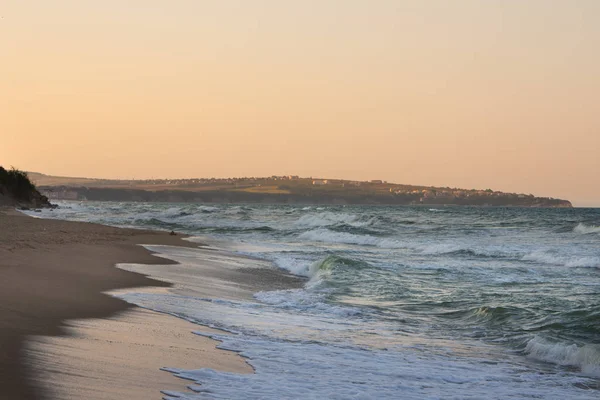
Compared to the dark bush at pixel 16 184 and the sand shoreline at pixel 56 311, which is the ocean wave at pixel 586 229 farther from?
the dark bush at pixel 16 184

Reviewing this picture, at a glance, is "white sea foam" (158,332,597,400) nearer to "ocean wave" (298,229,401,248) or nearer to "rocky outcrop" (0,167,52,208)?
"ocean wave" (298,229,401,248)

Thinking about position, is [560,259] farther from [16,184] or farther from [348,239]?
[16,184]

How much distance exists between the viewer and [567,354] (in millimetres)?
9102

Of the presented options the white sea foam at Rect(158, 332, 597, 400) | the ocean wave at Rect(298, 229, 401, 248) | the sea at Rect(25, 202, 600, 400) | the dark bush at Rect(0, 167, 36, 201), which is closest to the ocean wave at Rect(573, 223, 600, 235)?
the ocean wave at Rect(298, 229, 401, 248)

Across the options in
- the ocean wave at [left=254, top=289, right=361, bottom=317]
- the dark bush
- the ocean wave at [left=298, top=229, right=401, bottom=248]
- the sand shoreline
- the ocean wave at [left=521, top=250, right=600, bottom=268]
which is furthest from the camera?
the dark bush

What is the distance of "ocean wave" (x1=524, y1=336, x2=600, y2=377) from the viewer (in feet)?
28.2

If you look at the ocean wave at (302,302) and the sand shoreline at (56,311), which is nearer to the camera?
the sand shoreline at (56,311)

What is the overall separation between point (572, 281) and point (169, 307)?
35.5 feet

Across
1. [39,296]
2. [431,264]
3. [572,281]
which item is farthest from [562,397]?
[431,264]

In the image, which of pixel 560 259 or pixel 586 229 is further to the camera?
pixel 586 229

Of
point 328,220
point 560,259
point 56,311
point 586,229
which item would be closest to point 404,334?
point 56,311

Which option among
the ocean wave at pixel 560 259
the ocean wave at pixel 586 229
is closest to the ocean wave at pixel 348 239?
the ocean wave at pixel 560 259

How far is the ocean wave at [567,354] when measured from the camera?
8602 mm

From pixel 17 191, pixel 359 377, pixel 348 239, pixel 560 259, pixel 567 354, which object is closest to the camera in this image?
pixel 359 377
